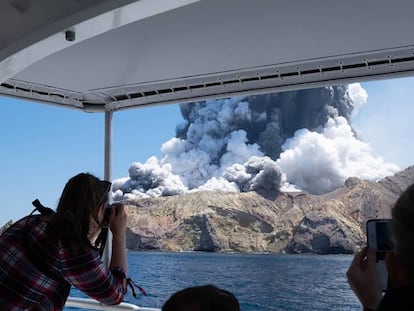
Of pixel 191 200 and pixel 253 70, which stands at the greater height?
pixel 253 70

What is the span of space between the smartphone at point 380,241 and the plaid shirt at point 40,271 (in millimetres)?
700

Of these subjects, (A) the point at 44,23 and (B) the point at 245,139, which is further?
(B) the point at 245,139

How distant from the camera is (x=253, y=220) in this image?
15523 mm

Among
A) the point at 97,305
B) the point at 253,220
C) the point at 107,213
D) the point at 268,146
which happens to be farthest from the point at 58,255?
the point at 268,146

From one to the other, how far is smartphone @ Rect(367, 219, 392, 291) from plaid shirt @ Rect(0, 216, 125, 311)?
700 millimetres

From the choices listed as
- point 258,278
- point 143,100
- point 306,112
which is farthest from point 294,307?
point 143,100

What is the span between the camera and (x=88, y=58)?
9.48ft

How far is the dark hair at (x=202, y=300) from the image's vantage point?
27.7 inches

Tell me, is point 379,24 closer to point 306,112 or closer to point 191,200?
point 191,200

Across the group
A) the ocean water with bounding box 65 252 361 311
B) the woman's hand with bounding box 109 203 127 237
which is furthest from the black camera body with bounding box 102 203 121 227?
the ocean water with bounding box 65 252 361 311

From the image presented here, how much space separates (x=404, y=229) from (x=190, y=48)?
2.23m

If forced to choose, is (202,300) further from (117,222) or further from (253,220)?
(253,220)

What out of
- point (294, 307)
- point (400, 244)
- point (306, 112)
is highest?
point (306, 112)

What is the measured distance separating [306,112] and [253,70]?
15.8 m
